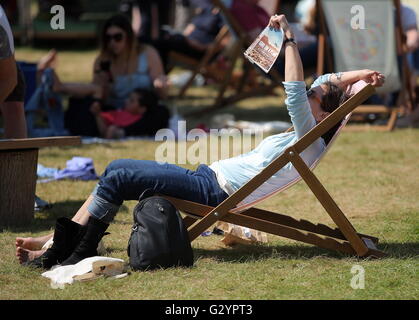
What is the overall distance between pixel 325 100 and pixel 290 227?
0.67 meters

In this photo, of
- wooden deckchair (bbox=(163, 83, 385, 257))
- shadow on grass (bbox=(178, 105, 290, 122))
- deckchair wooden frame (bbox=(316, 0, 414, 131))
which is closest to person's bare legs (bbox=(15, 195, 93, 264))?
wooden deckchair (bbox=(163, 83, 385, 257))

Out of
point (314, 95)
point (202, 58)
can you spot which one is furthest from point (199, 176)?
point (202, 58)

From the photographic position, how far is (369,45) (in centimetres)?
796

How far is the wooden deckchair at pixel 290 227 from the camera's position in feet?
12.8

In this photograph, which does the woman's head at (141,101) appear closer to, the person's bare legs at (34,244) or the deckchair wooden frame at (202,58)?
the deckchair wooden frame at (202,58)

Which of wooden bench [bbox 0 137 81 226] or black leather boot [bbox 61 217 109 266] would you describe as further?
wooden bench [bbox 0 137 81 226]

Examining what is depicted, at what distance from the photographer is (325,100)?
4.11 m

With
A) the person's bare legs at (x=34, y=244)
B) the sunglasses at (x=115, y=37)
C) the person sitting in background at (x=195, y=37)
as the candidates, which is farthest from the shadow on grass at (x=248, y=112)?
the person's bare legs at (x=34, y=244)

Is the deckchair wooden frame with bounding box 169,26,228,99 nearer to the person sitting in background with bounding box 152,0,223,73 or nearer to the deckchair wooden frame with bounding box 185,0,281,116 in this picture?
the person sitting in background with bounding box 152,0,223,73

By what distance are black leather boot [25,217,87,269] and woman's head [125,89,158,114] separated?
12.9 feet

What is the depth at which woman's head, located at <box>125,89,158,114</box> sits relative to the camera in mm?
7789

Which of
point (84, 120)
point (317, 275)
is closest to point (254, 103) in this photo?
point (84, 120)

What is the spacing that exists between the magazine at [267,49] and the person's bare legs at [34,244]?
3.50ft

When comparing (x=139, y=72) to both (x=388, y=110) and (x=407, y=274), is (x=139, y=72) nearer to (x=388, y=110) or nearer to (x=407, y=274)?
(x=388, y=110)
